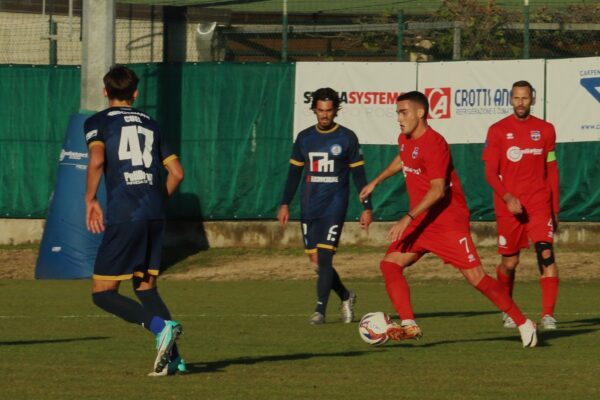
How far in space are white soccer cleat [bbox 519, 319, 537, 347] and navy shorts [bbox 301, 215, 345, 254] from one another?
10.4ft

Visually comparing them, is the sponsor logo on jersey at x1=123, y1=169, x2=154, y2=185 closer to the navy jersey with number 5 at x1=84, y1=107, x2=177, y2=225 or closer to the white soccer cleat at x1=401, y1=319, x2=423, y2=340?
the navy jersey with number 5 at x1=84, y1=107, x2=177, y2=225

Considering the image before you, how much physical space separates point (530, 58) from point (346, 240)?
3.83 m

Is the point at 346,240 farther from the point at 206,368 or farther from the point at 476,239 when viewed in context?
the point at 206,368

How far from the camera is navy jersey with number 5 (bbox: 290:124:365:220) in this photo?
14438 millimetres

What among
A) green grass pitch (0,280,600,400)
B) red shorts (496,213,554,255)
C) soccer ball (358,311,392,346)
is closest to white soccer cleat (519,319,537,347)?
green grass pitch (0,280,600,400)

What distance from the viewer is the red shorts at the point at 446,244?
37.3 ft

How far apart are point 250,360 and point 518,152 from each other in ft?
12.2

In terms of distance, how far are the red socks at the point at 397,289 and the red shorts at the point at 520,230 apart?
210 cm

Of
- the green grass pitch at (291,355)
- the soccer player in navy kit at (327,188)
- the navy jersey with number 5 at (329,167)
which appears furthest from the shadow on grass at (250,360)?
the navy jersey with number 5 at (329,167)

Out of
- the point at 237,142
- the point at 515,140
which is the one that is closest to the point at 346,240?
the point at 237,142

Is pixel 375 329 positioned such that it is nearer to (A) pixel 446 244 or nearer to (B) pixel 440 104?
(A) pixel 446 244

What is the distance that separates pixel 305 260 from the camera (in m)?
21.8

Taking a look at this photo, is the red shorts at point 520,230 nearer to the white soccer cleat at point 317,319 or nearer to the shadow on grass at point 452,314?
the shadow on grass at point 452,314

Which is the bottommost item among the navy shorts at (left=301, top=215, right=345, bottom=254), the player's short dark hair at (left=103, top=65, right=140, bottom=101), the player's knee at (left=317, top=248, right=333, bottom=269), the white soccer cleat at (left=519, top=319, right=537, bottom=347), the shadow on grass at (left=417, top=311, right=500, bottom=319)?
the shadow on grass at (left=417, top=311, right=500, bottom=319)
